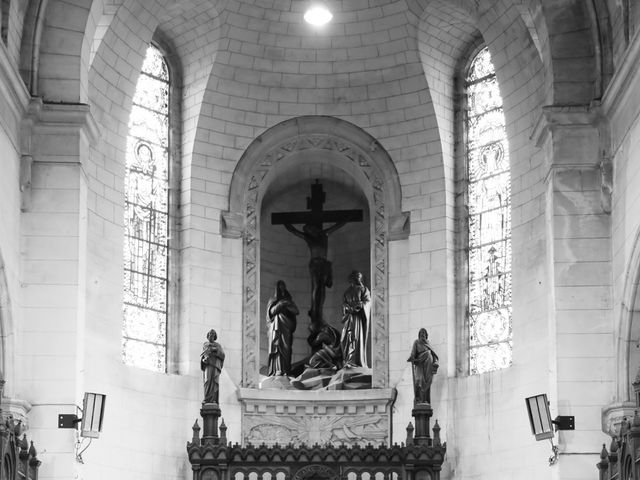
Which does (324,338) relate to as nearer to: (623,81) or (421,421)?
(421,421)

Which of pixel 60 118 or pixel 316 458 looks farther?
pixel 316 458

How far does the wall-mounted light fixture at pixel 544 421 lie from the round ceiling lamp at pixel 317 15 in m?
7.50

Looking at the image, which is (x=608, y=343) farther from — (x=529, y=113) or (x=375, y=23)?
(x=375, y=23)

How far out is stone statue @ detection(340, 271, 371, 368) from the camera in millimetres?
28250

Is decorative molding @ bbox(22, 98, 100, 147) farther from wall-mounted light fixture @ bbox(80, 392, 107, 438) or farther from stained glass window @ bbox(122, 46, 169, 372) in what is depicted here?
wall-mounted light fixture @ bbox(80, 392, 107, 438)

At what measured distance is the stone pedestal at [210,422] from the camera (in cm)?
2458

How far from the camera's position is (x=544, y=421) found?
23688 mm

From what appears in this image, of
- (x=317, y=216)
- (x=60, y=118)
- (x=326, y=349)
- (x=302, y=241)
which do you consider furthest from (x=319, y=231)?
(x=60, y=118)

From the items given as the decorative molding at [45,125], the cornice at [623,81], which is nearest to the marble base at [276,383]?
the decorative molding at [45,125]

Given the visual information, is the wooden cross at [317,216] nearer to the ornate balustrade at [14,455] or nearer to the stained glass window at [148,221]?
the stained glass window at [148,221]

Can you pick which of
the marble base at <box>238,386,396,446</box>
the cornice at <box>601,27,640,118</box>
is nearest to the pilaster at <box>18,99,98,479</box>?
the marble base at <box>238,386,396,446</box>

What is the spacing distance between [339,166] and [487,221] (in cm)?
303

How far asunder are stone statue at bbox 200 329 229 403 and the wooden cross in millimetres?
4235

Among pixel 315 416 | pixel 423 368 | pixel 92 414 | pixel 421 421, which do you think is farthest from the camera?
pixel 315 416
